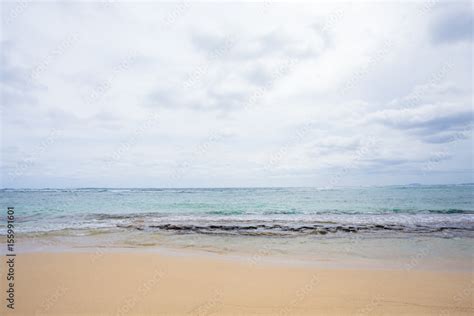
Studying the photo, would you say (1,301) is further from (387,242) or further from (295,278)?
(387,242)

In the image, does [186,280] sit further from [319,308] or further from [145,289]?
[319,308]

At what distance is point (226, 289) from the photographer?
5879 millimetres

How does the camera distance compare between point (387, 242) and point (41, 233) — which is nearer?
point (387, 242)

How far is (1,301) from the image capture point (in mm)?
5535

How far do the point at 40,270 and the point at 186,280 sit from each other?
3732 millimetres

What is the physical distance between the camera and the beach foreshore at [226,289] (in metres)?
5.06

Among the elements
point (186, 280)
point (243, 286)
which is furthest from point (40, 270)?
point (243, 286)

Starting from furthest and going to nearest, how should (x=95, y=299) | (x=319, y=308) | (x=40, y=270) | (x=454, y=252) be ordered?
(x=454, y=252), (x=40, y=270), (x=95, y=299), (x=319, y=308)

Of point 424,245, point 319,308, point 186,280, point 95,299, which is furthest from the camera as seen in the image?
point 424,245

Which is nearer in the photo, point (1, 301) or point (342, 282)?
point (1, 301)

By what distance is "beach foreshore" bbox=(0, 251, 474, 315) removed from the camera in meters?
5.06

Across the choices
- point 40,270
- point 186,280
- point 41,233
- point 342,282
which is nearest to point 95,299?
point 186,280

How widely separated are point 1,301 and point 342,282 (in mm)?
6525

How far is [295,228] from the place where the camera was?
13859 millimetres
